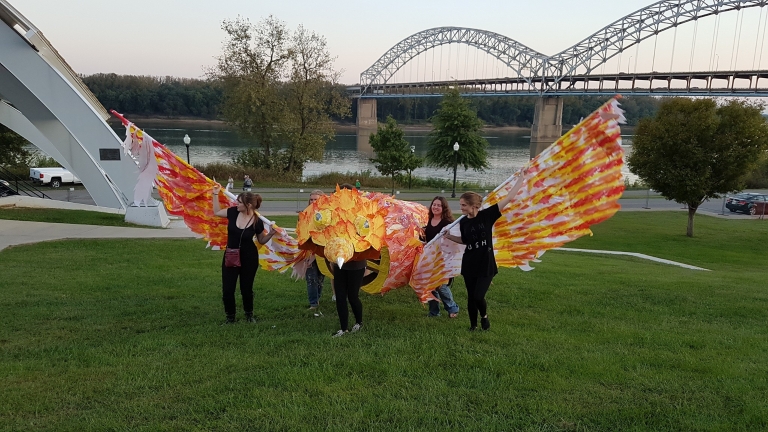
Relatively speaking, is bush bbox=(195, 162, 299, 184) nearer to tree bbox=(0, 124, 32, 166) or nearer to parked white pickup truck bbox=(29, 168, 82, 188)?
parked white pickup truck bbox=(29, 168, 82, 188)

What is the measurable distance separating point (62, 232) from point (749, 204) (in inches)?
1276

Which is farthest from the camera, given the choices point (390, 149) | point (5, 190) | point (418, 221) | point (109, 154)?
point (390, 149)

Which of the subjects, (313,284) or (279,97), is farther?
(279,97)

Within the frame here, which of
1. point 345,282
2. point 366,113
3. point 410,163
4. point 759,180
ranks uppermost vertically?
point 366,113

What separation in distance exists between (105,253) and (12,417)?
8.18 metres

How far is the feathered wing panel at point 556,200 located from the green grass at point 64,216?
11.9 m

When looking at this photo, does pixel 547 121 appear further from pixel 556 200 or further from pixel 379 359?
pixel 379 359

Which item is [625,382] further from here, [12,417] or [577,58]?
[577,58]

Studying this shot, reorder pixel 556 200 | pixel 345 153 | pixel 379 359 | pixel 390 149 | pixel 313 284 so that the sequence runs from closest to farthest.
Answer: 1. pixel 379 359
2. pixel 556 200
3. pixel 313 284
4. pixel 390 149
5. pixel 345 153

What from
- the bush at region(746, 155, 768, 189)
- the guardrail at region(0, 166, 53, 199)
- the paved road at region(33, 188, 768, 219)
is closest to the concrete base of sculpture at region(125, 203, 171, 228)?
the paved road at region(33, 188, 768, 219)

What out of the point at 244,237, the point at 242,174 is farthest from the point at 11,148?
the point at 244,237

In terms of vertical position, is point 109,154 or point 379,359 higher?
point 109,154

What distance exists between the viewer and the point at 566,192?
5879mm

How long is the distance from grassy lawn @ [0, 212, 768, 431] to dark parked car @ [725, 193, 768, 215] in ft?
81.3
